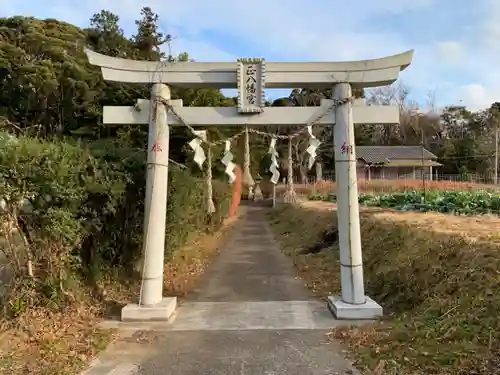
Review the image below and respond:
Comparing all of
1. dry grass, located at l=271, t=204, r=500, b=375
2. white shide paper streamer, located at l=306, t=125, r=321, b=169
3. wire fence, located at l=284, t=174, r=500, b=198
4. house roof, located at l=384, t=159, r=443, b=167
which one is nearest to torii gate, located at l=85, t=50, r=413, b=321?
white shide paper streamer, located at l=306, t=125, r=321, b=169

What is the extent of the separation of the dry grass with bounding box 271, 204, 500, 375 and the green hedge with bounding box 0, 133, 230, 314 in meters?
3.59

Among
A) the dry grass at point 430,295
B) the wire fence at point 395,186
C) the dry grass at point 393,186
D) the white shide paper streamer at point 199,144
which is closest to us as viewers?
the dry grass at point 430,295

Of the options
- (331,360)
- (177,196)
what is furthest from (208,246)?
(331,360)

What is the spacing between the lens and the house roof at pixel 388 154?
4425cm

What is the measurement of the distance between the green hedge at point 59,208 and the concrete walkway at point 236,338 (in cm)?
124

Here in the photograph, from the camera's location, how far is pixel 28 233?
5.60m

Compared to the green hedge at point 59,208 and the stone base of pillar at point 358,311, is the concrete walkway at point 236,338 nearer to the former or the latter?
the stone base of pillar at point 358,311

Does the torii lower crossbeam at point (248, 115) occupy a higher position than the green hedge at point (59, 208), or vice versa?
the torii lower crossbeam at point (248, 115)

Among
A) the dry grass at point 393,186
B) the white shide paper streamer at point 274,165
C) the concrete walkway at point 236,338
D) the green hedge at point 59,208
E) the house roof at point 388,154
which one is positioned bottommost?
the concrete walkway at point 236,338

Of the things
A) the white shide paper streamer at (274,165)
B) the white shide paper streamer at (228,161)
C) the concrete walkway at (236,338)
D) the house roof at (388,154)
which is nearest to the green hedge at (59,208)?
the concrete walkway at (236,338)

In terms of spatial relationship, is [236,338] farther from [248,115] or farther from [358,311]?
[248,115]

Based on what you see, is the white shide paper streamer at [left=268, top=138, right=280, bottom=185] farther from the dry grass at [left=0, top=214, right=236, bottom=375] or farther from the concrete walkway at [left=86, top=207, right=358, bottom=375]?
the dry grass at [left=0, top=214, right=236, bottom=375]

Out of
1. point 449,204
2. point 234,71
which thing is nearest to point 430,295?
point 234,71

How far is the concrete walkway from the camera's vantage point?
189 inches
